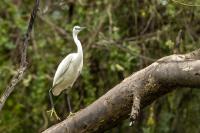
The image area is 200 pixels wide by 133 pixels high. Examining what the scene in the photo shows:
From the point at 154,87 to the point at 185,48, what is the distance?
106 inches

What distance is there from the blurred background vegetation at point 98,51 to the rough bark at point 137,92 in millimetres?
2284

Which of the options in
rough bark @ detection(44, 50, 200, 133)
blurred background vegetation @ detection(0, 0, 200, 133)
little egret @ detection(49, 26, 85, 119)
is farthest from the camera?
blurred background vegetation @ detection(0, 0, 200, 133)

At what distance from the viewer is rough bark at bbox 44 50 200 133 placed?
3191 millimetres

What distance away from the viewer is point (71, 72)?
441 cm

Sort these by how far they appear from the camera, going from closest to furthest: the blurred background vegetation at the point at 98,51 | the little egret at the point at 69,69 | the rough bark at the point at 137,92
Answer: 1. the rough bark at the point at 137,92
2. the little egret at the point at 69,69
3. the blurred background vegetation at the point at 98,51

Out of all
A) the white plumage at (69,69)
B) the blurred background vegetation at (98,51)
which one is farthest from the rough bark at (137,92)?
the blurred background vegetation at (98,51)

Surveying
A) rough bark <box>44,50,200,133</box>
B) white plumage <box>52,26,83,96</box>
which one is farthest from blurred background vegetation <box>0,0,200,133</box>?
rough bark <box>44,50,200,133</box>

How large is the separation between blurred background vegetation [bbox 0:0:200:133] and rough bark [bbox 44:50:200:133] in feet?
7.49

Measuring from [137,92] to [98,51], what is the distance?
3151mm

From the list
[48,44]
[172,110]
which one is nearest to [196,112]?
[172,110]

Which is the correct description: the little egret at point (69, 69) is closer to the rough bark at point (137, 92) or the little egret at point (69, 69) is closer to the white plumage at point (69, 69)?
the white plumage at point (69, 69)

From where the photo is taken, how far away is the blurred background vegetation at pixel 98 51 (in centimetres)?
611

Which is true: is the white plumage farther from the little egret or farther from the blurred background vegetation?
the blurred background vegetation

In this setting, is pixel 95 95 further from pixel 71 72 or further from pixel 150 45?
pixel 71 72
